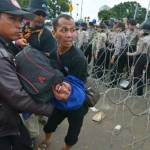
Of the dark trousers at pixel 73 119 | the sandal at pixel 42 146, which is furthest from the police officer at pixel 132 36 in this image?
the dark trousers at pixel 73 119

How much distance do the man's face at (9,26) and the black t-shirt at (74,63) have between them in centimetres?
128

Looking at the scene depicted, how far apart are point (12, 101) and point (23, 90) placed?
0.32 feet

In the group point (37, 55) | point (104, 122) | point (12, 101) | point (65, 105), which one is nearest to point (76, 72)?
point (65, 105)

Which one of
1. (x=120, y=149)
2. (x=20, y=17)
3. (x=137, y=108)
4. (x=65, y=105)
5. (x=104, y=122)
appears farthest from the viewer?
(x=137, y=108)

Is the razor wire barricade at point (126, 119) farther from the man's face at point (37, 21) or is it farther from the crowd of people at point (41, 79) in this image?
the man's face at point (37, 21)

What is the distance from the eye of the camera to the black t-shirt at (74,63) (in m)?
3.71

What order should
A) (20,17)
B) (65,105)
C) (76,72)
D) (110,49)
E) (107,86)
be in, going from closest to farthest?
(20,17) < (65,105) < (76,72) < (107,86) < (110,49)

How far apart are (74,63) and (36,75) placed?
50.8 inches

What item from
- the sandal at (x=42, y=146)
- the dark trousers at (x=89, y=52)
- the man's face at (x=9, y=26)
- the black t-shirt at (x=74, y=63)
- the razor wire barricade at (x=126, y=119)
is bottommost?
the dark trousers at (x=89, y=52)

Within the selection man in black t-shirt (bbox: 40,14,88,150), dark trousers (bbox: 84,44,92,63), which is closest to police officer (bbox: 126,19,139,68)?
dark trousers (bbox: 84,44,92,63)

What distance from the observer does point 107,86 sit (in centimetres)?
855

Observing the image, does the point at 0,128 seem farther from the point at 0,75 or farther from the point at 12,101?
the point at 0,75

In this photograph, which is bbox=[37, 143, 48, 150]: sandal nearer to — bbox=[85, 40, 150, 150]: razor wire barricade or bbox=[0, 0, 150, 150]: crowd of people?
bbox=[0, 0, 150, 150]: crowd of people

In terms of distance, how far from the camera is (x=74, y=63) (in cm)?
372
